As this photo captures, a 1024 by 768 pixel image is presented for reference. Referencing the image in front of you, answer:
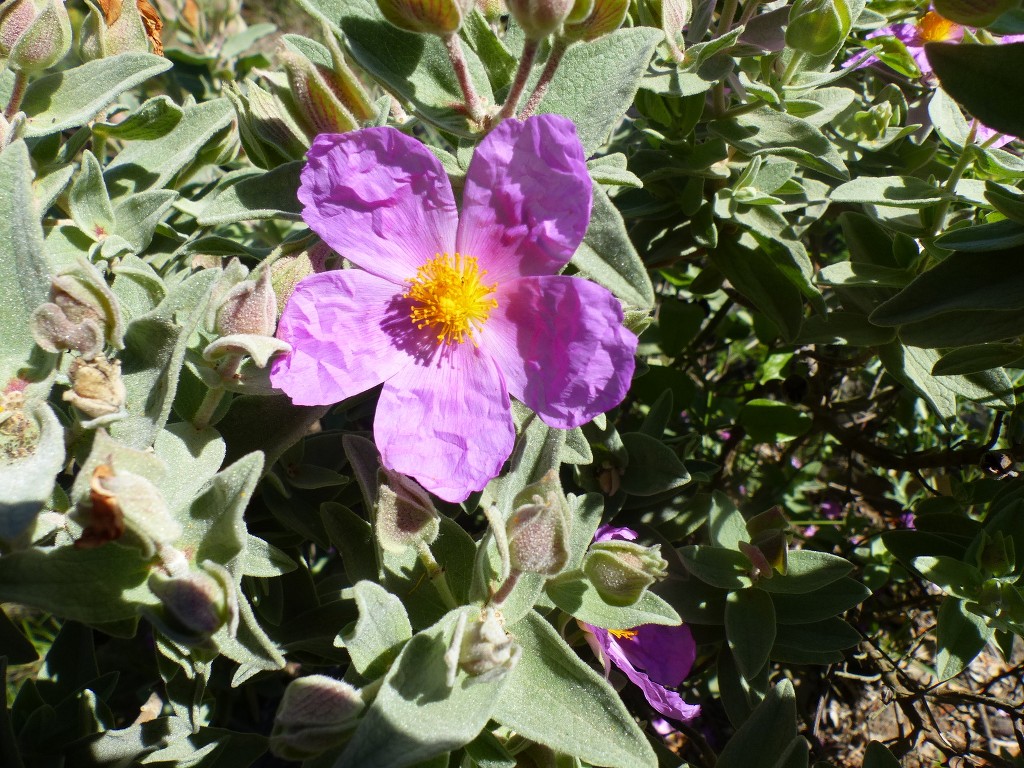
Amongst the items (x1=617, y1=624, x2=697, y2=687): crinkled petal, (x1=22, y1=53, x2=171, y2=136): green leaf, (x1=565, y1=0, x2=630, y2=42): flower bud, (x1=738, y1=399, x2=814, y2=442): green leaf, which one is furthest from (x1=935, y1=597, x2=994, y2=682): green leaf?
(x1=22, y1=53, x2=171, y2=136): green leaf

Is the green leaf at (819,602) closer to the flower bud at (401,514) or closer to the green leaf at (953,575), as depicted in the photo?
the green leaf at (953,575)

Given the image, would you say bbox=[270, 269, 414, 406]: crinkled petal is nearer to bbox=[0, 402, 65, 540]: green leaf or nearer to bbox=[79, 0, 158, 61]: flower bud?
bbox=[0, 402, 65, 540]: green leaf

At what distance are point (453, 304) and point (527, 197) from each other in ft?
0.87

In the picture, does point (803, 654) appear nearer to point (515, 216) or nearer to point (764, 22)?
point (515, 216)

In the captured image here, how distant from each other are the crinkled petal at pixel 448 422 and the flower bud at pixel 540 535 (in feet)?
0.38

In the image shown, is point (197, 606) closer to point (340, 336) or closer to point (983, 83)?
point (340, 336)

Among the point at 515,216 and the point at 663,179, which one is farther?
the point at 663,179

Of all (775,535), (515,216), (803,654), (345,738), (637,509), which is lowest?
(803,654)

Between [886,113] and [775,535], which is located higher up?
[886,113]

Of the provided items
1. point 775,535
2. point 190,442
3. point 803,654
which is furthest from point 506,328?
point 803,654

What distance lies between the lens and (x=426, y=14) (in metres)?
1.13

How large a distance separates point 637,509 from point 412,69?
1135 millimetres

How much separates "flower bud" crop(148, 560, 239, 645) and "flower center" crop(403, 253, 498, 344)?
0.59 meters

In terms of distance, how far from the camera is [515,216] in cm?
130
